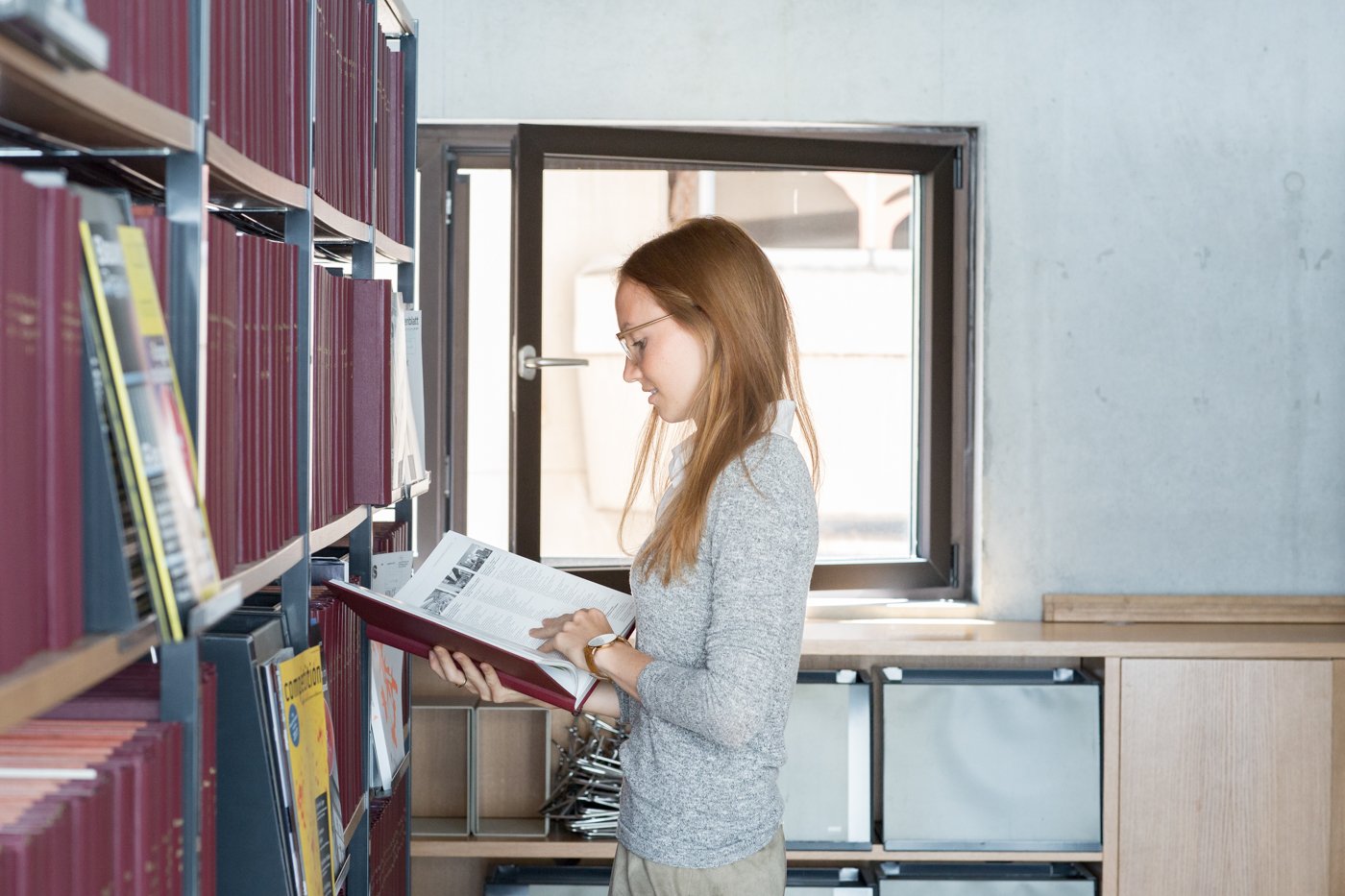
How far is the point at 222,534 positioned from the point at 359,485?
654mm

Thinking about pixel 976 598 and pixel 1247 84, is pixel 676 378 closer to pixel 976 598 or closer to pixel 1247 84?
pixel 976 598

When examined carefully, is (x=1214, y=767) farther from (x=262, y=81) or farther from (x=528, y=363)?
(x=262, y=81)

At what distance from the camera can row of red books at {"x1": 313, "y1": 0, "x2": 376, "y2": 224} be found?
1514 mm

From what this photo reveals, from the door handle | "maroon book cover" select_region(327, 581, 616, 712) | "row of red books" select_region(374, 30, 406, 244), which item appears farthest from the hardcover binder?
the door handle

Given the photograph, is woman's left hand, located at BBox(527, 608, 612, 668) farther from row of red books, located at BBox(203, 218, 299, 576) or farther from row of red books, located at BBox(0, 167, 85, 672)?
row of red books, located at BBox(0, 167, 85, 672)

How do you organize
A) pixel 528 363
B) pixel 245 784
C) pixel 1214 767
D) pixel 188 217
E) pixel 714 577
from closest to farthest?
1. pixel 188 217
2. pixel 245 784
3. pixel 714 577
4. pixel 1214 767
5. pixel 528 363

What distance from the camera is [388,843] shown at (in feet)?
6.73

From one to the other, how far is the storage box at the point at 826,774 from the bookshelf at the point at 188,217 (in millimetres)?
1301

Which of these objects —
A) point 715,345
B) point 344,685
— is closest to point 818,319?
point 715,345

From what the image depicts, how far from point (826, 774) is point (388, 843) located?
3.44 feet

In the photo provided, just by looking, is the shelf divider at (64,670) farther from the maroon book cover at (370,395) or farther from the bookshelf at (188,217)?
the maroon book cover at (370,395)

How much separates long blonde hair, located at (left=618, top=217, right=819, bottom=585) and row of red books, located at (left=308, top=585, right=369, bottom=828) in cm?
40

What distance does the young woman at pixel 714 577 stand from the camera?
52.9 inches

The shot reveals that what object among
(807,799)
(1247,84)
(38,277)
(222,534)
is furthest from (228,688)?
(1247,84)
